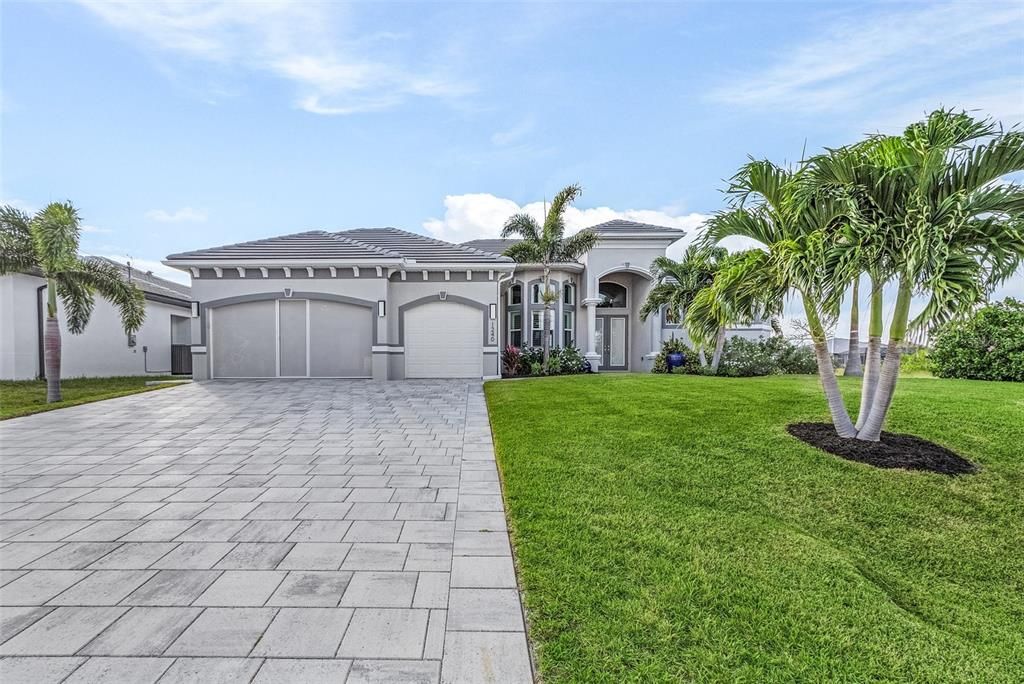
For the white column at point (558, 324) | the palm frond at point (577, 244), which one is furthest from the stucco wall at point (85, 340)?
the white column at point (558, 324)

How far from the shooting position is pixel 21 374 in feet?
39.8

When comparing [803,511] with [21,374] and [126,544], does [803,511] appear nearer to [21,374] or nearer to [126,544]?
[126,544]

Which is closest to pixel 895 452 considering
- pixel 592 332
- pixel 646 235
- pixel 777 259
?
pixel 777 259

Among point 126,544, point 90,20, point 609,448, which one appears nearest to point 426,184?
point 90,20

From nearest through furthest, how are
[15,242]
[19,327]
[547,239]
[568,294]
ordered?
[15,242]
[19,327]
[547,239]
[568,294]

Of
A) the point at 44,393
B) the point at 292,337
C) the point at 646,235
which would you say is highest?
the point at 646,235

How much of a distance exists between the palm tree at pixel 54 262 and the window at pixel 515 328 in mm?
12227

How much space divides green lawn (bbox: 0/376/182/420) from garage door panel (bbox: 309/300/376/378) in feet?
13.3

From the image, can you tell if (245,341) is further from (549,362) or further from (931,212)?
(931,212)

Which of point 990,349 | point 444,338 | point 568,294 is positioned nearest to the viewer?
point 990,349

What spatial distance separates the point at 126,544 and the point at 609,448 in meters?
4.56

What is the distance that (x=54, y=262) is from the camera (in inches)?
375

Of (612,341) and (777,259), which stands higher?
(777,259)

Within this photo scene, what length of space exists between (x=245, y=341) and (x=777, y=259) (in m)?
13.7
